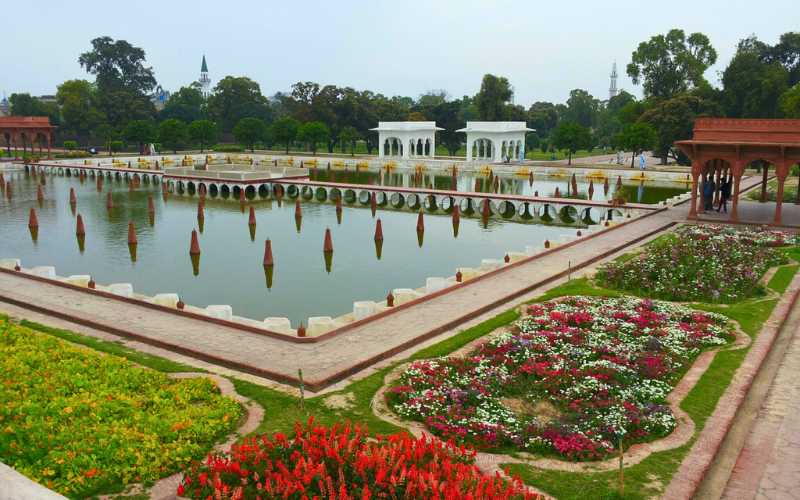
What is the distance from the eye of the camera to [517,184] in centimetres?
5250

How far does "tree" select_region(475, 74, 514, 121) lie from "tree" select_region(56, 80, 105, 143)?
4756cm

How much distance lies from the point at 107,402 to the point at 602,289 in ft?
39.1

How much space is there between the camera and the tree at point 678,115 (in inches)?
2279

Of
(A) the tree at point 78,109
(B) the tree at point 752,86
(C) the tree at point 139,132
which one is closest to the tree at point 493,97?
(B) the tree at point 752,86

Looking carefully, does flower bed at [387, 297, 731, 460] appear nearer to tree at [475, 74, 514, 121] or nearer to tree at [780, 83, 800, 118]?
tree at [780, 83, 800, 118]

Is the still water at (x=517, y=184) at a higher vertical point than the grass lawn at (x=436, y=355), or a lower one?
higher

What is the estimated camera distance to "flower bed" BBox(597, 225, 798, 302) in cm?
1598

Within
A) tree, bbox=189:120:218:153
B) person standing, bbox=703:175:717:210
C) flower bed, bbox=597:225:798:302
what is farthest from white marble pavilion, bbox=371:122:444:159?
flower bed, bbox=597:225:798:302

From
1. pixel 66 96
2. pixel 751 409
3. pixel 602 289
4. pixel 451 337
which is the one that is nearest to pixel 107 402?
pixel 451 337

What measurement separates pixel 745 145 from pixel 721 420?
20.0m

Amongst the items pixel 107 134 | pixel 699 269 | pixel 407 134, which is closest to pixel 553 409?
pixel 699 269

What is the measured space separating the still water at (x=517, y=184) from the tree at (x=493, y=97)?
63.5 ft

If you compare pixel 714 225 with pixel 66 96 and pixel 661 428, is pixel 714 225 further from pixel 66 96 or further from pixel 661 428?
pixel 66 96

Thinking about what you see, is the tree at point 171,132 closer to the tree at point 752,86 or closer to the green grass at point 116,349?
the tree at point 752,86
